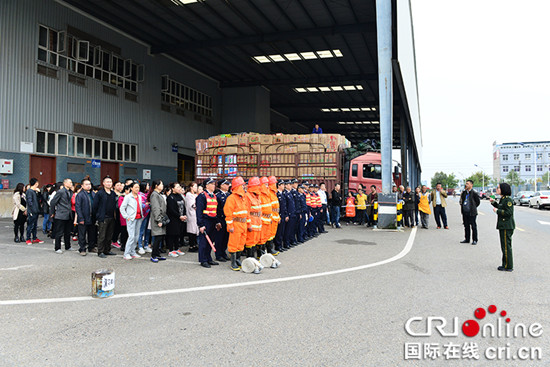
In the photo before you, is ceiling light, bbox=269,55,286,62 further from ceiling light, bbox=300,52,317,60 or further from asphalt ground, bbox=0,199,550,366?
asphalt ground, bbox=0,199,550,366

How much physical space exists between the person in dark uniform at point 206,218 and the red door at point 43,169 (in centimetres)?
1428

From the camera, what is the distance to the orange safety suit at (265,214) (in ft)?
26.0

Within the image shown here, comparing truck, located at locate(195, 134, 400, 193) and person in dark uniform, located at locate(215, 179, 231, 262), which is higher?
truck, located at locate(195, 134, 400, 193)

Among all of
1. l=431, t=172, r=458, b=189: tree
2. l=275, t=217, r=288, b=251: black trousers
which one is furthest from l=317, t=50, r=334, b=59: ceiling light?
l=431, t=172, r=458, b=189: tree

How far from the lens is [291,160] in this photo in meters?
16.5

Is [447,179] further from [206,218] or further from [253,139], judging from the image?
[206,218]

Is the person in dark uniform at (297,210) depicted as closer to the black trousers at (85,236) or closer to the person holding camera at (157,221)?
the person holding camera at (157,221)

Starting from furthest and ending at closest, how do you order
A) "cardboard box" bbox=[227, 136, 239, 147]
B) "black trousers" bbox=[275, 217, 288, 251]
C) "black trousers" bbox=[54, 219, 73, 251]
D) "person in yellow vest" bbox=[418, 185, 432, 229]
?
1. "cardboard box" bbox=[227, 136, 239, 147]
2. "person in yellow vest" bbox=[418, 185, 432, 229]
3. "black trousers" bbox=[275, 217, 288, 251]
4. "black trousers" bbox=[54, 219, 73, 251]

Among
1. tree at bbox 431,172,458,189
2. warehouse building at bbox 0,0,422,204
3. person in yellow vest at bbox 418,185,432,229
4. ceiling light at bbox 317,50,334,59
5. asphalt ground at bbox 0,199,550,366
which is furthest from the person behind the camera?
tree at bbox 431,172,458,189

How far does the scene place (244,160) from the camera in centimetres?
1719

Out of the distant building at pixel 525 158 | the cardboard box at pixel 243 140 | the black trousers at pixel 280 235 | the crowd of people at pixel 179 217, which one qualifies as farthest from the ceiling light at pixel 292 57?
the distant building at pixel 525 158

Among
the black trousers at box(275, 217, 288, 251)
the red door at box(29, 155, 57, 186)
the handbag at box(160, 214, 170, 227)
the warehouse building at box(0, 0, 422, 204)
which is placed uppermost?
the warehouse building at box(0, 0, 422, 204)

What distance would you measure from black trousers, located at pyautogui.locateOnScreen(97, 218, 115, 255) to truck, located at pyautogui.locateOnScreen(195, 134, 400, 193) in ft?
27.8

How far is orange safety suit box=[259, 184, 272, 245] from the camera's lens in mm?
7912
